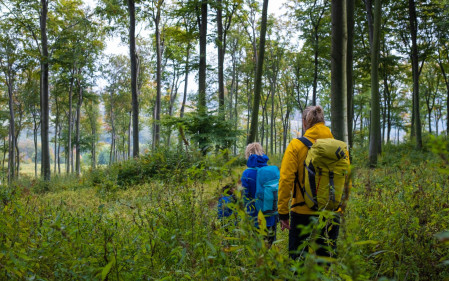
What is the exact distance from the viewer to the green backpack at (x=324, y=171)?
2.73m

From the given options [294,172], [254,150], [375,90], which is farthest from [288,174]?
[375,90]

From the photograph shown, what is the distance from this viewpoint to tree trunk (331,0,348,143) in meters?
5.23

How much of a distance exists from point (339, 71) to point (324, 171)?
10.6 feet

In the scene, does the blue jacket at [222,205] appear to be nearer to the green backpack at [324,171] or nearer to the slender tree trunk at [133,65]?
the green backpack at [324,171]

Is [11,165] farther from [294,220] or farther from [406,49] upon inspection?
[406,49]

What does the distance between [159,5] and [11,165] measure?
19458mm

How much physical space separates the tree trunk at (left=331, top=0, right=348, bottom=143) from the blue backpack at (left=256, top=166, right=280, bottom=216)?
227 centimetres

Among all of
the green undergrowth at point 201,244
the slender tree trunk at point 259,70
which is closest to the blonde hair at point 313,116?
the green undergrowth at point 201,244

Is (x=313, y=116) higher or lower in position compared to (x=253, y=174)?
higher

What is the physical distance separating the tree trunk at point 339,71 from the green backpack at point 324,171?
101 inches

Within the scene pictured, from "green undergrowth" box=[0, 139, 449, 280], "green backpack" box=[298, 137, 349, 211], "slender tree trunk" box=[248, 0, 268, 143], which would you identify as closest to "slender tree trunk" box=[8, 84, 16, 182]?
"slender tree trunk" box=[248, 0, 268, 143]

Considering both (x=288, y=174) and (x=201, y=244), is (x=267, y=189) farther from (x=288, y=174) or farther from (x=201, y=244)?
(x=201, y=244)

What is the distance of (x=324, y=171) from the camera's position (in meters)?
2.80

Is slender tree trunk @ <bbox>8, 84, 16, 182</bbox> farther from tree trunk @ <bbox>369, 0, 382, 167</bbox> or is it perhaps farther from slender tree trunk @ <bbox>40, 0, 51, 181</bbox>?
tree trunk @ <bbox>369, 0, 382, 167</bbox>
